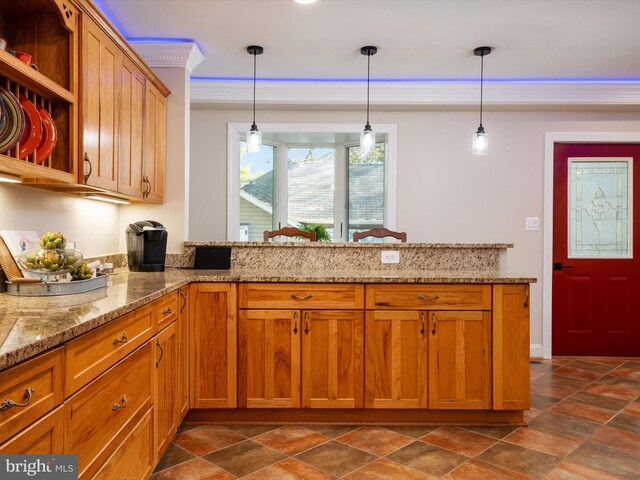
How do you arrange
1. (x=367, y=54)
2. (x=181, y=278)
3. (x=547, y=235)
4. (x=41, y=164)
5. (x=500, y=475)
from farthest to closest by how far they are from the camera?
(x=547, y=235), (x=367, y=54), (x=181, y=278), (x=500, y=475), (x=41, y=164)

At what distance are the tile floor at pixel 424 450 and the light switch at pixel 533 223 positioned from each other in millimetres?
1735

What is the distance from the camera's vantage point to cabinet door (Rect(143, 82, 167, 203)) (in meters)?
2.81

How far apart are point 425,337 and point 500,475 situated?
76 cm

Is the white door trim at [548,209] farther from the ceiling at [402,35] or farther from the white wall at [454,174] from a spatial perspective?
the ceiling at [402,35]

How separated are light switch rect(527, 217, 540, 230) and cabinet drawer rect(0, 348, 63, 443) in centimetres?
405

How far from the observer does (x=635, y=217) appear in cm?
422

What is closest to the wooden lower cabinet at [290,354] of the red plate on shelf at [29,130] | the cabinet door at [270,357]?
the cabinet door at [270,357]

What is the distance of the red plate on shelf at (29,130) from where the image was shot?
1.65 metres

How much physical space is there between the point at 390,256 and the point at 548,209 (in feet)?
6.64

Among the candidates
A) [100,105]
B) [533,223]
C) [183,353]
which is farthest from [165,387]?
[533,223]

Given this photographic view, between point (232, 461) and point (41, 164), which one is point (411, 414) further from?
point (41, 164)

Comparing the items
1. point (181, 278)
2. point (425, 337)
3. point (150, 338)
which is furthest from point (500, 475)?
point (181, 278)

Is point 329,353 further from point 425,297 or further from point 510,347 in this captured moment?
point 510,347

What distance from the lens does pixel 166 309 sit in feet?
7.03
